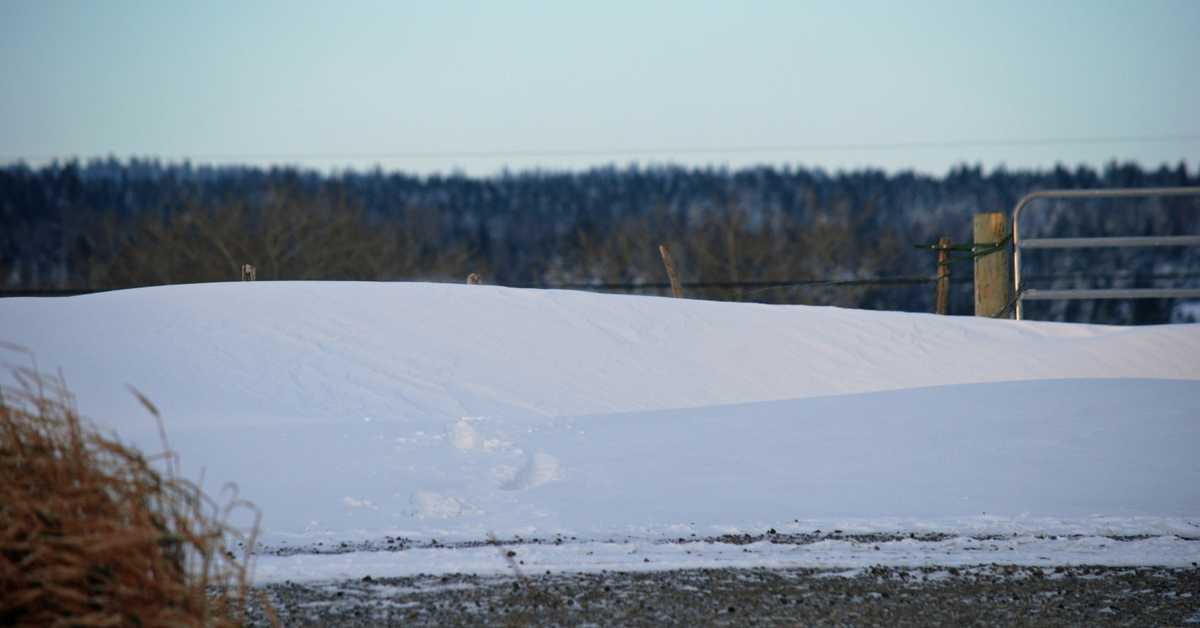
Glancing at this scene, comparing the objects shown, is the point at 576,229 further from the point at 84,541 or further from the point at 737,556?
the point at 84,541

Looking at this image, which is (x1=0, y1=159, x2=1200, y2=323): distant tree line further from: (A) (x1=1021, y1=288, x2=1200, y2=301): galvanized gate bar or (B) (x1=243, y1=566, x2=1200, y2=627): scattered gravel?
(B) (x1=243, y1=566, x2=1200, y2=627): scattered gravel

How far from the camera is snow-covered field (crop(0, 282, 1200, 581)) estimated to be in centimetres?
350

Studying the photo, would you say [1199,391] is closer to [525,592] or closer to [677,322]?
[677,322]

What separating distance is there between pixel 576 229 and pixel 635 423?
43617mm

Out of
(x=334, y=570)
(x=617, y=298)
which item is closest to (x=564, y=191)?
(x=617, y=298)

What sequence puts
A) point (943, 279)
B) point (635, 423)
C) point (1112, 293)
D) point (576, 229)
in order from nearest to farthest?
point (635, 423) < point (1112, 293) < point (943, 279) < point (576, 229)

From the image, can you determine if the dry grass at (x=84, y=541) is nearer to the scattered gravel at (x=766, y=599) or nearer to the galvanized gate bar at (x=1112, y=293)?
the scattered gravel at (x=766, y=599)

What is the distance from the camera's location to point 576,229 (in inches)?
1917

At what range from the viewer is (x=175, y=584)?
185 centimetres

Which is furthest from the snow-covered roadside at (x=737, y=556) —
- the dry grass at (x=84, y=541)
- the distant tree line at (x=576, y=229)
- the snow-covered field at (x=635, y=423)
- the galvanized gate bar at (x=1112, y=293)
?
the distant tree line at (x=576, y=229)

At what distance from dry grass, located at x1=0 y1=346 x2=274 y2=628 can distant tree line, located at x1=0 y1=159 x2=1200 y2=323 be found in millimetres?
18126

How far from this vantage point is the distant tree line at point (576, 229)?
3322 cm

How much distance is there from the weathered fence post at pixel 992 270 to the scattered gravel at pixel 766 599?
5.36 meters

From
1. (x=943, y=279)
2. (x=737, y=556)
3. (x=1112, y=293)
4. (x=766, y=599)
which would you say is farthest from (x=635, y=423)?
(x=943, y=279)
